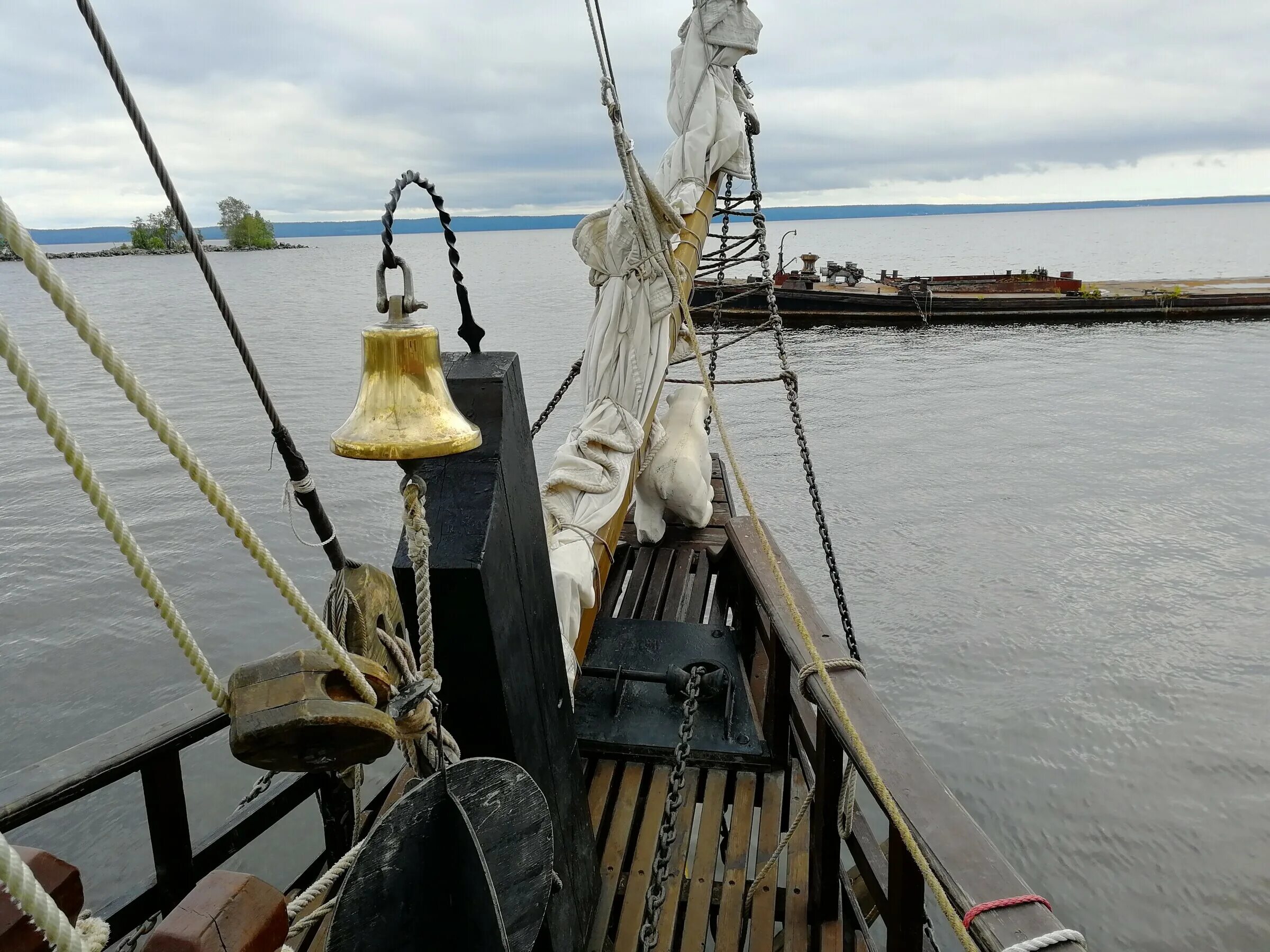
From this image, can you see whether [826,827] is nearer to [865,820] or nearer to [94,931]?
[865,820]

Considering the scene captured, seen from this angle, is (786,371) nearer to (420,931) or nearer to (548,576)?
(548,576)

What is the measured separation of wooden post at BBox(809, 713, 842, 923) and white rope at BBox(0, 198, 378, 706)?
1.67 m

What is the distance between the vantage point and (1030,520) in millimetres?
10156

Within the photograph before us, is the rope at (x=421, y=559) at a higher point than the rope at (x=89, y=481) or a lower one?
lower

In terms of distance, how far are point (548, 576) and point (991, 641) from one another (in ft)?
21.1

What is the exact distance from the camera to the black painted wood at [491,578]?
162cm

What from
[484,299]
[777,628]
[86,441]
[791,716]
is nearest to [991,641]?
[791,716]

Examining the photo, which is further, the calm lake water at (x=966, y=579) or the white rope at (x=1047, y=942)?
the calm lake water at (x=966, y=579)

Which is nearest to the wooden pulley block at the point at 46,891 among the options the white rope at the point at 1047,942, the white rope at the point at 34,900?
the white rope at the point at 34,900

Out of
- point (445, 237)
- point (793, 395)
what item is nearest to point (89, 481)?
point (445, 237)

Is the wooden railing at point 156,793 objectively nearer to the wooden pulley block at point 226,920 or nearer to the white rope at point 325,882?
the white rope at point 325,882

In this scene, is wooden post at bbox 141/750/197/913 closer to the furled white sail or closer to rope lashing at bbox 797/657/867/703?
the furled white sail

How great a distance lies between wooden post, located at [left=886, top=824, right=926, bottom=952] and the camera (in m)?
1.91

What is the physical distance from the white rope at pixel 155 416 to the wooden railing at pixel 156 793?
1.12m
